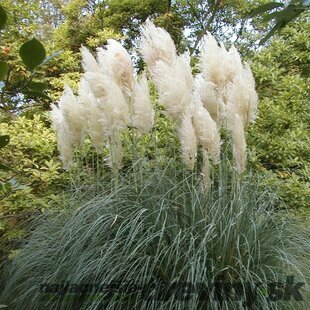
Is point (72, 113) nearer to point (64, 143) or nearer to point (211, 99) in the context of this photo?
point (64, 143)

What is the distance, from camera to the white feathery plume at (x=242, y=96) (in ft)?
8.73

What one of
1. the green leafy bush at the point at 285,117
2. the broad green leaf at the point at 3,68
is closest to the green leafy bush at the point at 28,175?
the green leafy bush at the point at 285,117

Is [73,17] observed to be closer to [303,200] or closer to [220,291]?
[303,200]

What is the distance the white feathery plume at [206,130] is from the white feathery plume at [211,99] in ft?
0.66

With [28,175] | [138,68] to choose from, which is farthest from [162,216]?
[138,68]

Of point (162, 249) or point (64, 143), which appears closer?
point (162, 249)

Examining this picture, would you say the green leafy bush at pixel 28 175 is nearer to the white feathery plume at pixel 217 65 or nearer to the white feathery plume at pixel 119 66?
the white feathery plume at pixel 119 66

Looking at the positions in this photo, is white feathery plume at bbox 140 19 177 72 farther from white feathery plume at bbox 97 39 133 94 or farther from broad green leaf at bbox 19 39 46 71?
broad green leaf at bbox 19 39 46 71

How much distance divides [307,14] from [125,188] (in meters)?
3.38

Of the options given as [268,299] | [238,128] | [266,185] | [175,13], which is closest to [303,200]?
[266,185]

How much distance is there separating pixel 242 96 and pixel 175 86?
1.41 feet

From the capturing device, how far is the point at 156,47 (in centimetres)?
293

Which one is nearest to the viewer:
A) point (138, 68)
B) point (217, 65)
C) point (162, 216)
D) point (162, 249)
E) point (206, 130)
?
point (162, 249)

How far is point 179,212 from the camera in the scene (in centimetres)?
255
